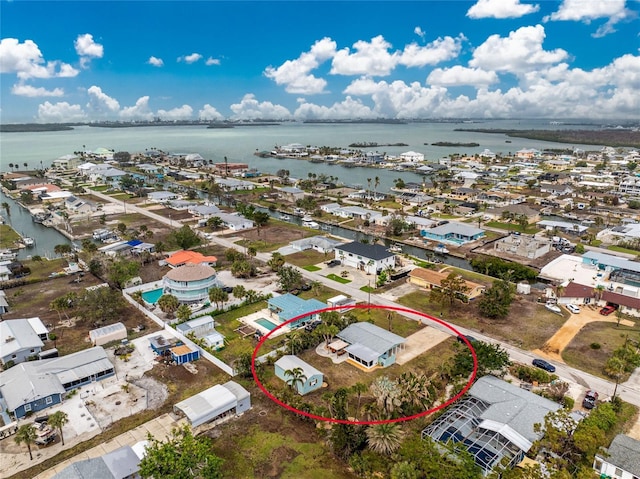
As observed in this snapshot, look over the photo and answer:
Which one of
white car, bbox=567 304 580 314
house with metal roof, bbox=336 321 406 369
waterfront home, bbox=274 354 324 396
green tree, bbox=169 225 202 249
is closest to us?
waterfront home, bbox=274 354 324 396

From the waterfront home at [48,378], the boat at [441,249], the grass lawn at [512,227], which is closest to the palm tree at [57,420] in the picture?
Answer: the waterfront home at [48,378]

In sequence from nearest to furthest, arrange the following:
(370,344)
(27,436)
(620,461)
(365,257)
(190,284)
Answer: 1. (620,461)
2. (27,436)
3. (370,344)
4. (190,284)
5. (365,257)

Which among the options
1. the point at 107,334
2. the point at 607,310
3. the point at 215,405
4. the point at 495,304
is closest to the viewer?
the point at 215,405

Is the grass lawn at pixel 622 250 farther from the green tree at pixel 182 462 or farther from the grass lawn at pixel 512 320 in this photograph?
the green tree at pixel 182 462

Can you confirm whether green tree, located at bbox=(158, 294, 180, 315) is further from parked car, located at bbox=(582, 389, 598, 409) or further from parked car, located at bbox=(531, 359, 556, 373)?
parked car, located at bbox=(582, 389, 598, 409)

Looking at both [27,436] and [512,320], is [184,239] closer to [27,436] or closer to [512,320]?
[27,436]

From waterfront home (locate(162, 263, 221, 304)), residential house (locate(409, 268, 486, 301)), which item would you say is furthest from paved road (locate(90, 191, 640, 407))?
waterfront home (locate(162, 263, 221, 304))

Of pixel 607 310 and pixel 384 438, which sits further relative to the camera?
pixel 607 310

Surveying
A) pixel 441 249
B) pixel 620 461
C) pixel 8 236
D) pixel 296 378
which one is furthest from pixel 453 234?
pixel 8 236

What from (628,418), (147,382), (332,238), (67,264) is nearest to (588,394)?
(628,418)
